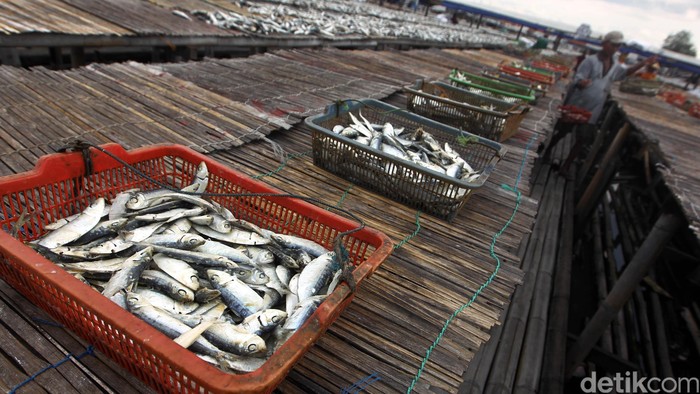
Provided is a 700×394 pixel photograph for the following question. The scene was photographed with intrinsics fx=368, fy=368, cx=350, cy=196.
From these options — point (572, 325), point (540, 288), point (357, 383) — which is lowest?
point (572, 325)

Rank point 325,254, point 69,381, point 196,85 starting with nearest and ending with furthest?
point 69,381
point 325,254
point 196,85

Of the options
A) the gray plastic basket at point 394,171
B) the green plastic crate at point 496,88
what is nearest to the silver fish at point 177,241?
the gray plastic basket at point 394,171

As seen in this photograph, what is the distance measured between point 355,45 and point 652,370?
14750 mm

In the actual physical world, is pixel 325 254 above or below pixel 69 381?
above

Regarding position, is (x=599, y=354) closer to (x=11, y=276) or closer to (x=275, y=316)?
(x=275, y=316)

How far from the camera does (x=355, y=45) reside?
16281mm

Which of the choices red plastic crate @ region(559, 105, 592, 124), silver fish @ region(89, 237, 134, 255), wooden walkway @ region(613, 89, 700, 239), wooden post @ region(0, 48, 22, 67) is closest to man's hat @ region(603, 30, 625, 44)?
red plastic crate @ region(559, 105, 592, 124)

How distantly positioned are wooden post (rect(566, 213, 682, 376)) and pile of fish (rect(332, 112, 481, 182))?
12.6ft

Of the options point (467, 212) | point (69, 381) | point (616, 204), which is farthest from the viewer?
point (616, 204)

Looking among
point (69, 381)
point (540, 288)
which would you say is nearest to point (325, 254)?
point (69, 381)

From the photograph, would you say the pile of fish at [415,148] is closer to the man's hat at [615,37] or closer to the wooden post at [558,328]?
the wooden post at [558,328]

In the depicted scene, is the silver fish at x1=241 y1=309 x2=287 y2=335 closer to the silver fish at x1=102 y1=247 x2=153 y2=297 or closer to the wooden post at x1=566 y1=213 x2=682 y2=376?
the silver fish at x1=102 y1=247 x2=153 y2=297

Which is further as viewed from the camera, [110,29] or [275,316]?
[110,29]

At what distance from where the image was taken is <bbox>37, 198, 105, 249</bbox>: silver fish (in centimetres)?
285
